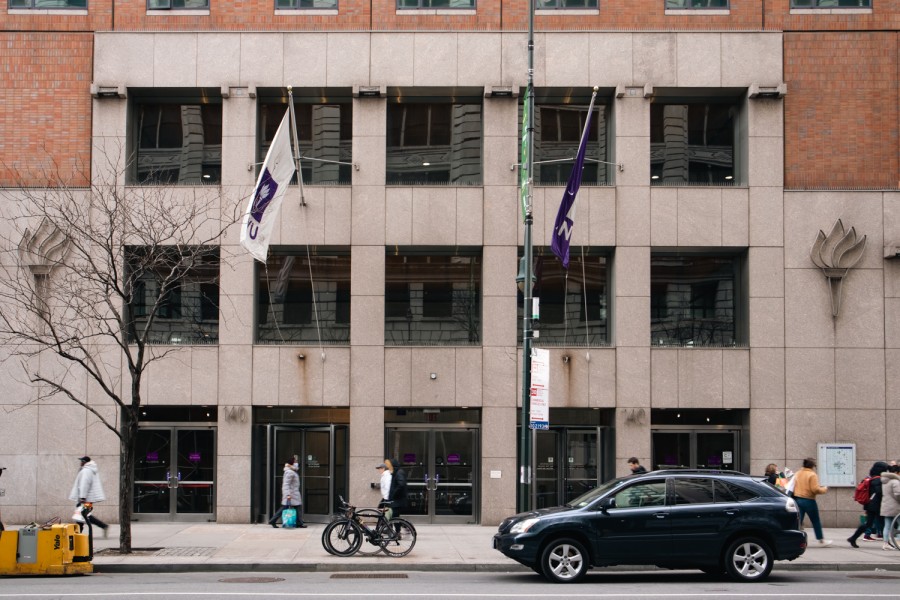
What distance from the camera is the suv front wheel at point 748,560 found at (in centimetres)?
1548

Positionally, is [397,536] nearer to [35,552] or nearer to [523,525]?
[523,525]

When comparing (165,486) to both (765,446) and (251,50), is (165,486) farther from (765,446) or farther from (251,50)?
(765,446)

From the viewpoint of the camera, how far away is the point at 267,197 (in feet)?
68.4

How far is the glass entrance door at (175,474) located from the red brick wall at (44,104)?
253 inches

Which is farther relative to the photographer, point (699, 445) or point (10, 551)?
point (699, 445)

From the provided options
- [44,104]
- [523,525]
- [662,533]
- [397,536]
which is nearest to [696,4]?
[662,533]

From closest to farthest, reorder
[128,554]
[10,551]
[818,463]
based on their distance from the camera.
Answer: [10,551]
[128,554]
[818,463]

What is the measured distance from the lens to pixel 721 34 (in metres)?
24.0

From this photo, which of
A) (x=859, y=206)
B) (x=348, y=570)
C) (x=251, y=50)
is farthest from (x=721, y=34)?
(x=348, y=570)

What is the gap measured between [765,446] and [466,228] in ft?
28.1

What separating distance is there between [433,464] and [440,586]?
8747 mm

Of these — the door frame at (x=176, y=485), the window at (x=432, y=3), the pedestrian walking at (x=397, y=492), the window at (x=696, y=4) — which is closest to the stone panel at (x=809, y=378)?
the window at (x=696, y=4)

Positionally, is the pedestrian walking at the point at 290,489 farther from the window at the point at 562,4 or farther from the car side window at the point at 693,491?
the window at the point at 562,4

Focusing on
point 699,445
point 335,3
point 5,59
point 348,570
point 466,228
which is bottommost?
point 348,570
